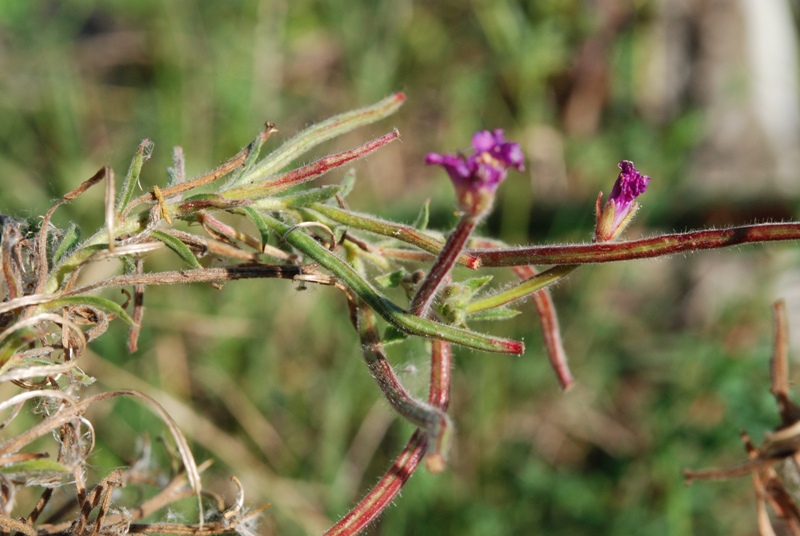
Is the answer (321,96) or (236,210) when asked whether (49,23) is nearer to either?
(321,96)

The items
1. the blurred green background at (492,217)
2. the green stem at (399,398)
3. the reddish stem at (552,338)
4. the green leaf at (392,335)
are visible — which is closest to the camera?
the green stem at (399,398)

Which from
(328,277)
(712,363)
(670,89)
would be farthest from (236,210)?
(670,89)

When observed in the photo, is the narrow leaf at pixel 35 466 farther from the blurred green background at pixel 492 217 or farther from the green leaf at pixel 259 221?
the blurred green background at pixel 492 217

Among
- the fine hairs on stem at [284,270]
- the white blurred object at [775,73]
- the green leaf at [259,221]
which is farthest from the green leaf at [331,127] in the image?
the white blurred object at [775,73]

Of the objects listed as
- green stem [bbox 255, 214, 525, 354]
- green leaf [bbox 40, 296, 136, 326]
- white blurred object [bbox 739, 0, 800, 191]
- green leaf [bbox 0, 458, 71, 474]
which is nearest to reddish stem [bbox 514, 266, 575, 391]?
green stem [bbox 255, 214, 525, 354]

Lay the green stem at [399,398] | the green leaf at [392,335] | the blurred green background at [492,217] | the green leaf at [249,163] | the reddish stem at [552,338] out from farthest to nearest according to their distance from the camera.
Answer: the blurred green background at [492,217], the reddish stem at [552,338], the green leaf at [249,163], the green leaf at [392,335], the green stem at [399,398]

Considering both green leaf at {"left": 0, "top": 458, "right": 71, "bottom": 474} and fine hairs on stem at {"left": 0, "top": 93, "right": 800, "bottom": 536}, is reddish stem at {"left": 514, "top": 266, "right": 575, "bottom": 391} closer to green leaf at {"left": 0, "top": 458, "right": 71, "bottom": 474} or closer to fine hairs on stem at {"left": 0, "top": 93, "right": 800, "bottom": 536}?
fine hairs on stem at {"left": 0, "top": 93, "right": 800, "bottom": 536}

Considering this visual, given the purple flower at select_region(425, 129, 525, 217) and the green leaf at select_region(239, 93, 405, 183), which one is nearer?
the purple flower at select_region(425, 129, 525, 217)
